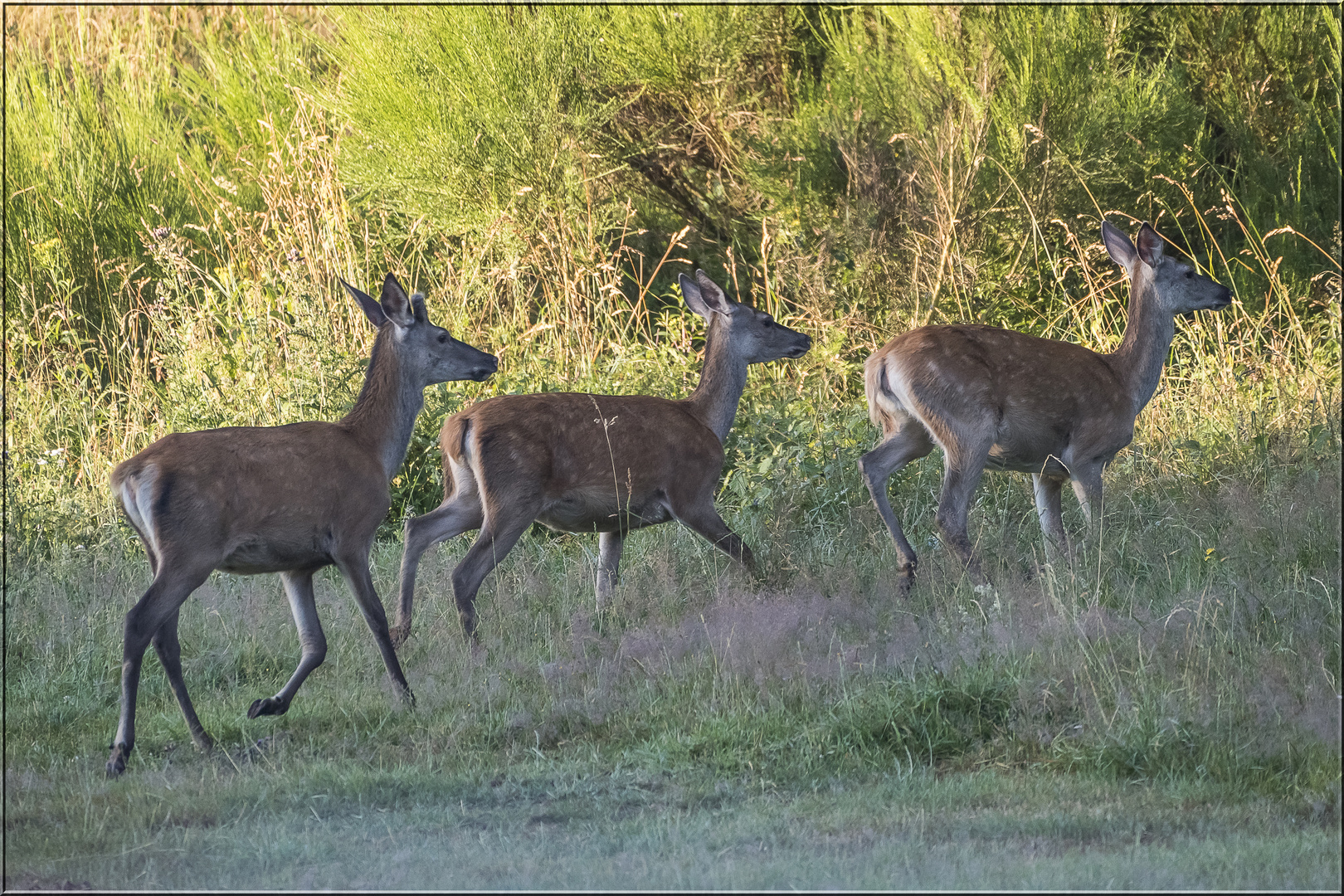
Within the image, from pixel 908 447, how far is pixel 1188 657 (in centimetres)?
278

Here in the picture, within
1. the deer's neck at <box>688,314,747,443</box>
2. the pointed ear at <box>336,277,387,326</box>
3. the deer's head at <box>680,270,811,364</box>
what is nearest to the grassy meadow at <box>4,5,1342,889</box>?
the deer's neck at <box>688,314,747,443</box>

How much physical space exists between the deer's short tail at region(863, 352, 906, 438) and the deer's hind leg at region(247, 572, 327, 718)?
3195 millimetres

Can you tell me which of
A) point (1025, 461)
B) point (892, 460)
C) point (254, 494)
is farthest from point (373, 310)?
point (1025, 461)

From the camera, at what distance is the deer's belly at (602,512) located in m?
7.09

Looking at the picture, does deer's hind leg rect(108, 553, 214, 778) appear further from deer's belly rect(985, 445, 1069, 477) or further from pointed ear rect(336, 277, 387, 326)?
deer's belly rect(985, 445, 1069, 477)

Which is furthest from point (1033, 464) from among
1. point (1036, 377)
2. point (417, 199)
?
point (417, 199)

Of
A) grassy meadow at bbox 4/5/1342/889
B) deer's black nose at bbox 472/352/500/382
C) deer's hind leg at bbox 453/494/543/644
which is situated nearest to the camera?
grassy meadow at bbox 4/5/1342/889

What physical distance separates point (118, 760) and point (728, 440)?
468 cm

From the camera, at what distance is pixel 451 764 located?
523 centimetres

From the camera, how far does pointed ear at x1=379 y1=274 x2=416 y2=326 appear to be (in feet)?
23.0

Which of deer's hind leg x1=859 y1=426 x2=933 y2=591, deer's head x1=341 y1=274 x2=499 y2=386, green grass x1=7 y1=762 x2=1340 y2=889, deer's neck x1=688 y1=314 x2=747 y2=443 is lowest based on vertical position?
green grass x1=7 y1=762 x2=1340 y2=889

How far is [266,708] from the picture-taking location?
226 inches

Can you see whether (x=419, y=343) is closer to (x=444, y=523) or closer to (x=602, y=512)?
(x=444, y=523)

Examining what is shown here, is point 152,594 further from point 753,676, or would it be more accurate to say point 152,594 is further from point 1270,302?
point 1270,302
